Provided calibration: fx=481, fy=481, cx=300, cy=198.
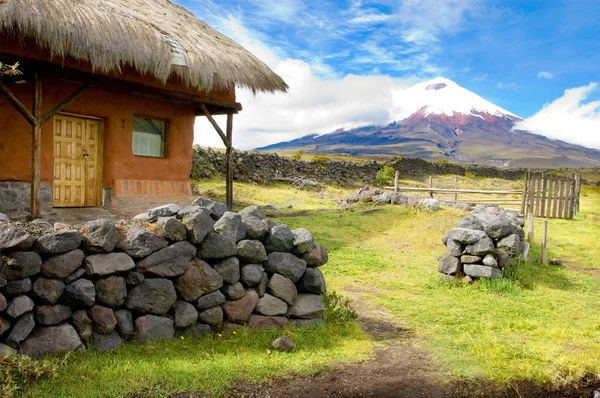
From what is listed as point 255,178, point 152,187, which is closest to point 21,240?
point 152,187

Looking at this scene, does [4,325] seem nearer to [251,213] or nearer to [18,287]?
[18,287]

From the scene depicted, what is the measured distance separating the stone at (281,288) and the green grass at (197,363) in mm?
325

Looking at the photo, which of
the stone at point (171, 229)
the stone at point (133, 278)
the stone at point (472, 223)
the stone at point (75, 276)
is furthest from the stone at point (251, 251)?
the stone at point (472, 223)

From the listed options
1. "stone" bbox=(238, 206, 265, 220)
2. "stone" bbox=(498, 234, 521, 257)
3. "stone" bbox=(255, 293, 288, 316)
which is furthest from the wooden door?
"stone" bbox=(498, 234, 521, 257)

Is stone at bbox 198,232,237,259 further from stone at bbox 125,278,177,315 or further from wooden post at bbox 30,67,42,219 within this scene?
wooden post at bbox 30,67,42,219

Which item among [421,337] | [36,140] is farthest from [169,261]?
[36,140]

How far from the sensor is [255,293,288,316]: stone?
4863 millimetres

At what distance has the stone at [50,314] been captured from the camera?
3.75 meters

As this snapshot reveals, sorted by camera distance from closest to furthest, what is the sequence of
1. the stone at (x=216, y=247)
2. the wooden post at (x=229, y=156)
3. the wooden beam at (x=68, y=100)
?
the stone at (x=216, y=247) < the wooden beam at (x=68, y=100) < the wooden post at (x=229, y=156)

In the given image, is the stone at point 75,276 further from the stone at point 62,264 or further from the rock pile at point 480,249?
the rock pile at point 480,249

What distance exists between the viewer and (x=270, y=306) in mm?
4891

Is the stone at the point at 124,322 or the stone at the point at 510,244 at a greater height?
the stone at the point at 510,244

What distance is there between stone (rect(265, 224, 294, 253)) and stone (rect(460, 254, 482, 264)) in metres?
3.26

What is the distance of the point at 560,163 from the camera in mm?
197250
